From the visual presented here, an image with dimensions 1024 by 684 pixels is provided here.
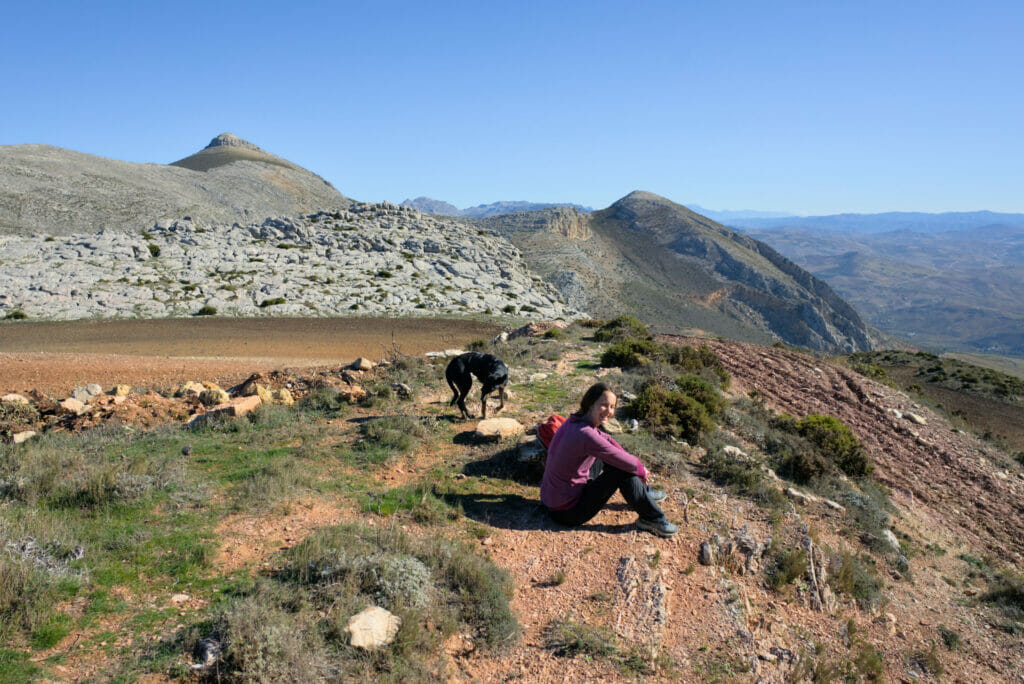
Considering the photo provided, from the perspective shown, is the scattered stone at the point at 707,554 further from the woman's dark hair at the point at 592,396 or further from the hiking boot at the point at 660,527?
the woman's dark hair at the point at 592,396

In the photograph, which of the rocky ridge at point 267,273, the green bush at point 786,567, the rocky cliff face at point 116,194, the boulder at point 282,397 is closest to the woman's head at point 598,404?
the green bush at point 786,567

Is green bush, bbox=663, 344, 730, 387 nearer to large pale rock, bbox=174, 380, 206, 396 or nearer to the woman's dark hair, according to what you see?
the woman's dark hair

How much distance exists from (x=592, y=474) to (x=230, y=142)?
151 meters

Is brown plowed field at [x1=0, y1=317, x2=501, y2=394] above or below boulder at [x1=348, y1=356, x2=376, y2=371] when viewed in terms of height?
below

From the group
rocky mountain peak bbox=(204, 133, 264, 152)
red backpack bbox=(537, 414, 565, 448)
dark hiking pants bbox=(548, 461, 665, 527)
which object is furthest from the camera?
rocky mountain peak bbox=(204, 133, 264, 152)

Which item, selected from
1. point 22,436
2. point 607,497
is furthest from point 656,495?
point 22,436

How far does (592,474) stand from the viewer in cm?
591

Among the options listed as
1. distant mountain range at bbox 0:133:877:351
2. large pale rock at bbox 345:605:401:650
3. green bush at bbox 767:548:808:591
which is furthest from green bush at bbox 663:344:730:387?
distant mountain range at bbox 0:133:877:351

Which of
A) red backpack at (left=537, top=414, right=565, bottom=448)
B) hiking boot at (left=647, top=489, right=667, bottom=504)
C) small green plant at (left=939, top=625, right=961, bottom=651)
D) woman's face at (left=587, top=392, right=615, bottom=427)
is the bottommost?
small green plant at (left=939, top=625, right=961, bottom=651)

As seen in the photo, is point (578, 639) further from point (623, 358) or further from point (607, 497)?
point (623, 358)

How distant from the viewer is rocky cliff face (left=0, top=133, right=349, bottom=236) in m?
42.0

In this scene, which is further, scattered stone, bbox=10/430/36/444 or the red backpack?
scattered stone, bbox=10/430/36/444

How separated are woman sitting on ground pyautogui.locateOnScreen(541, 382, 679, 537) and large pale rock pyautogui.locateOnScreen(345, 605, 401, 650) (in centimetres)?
225

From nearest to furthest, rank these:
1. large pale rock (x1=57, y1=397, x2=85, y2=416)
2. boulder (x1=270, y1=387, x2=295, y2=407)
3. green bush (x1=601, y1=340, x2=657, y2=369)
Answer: large pale rock (x1=57, y1=397, x2=85, y2=416)
boulder (x1=270, y1=387, x2=295, y2=407)
green bush (x1=601, y1=340, x2=657, y2=369)
